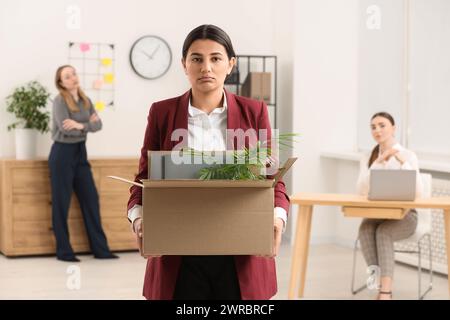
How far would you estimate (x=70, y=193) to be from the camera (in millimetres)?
7191

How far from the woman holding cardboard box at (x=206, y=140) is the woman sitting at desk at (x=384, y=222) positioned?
3.46 m

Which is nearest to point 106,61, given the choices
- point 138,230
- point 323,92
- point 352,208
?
point 323,92

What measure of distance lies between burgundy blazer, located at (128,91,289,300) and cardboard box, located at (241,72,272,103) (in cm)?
565

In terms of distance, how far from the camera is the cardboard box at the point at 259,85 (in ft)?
26.1

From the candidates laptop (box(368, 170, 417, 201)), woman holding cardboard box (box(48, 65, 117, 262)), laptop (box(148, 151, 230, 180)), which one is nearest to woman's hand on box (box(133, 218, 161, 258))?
laptop (box(148, 151, 230, 180))

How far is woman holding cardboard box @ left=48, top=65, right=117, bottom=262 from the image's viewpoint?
23.2ft

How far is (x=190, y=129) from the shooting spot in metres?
2.29

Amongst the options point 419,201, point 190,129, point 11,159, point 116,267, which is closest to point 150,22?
point 11,159

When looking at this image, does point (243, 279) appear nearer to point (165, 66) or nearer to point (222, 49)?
point (222, 49)

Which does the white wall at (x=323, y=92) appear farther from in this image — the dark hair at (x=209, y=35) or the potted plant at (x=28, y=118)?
the dark hair at (x=209, y=35)

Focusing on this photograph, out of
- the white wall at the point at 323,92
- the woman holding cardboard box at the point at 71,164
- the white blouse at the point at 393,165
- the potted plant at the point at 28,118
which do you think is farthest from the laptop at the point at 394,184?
the potted plant at the point at 28,118

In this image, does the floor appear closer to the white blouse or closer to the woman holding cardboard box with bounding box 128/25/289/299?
the white blouse

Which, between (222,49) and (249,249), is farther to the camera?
(222,49)

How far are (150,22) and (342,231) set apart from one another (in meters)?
2.71
